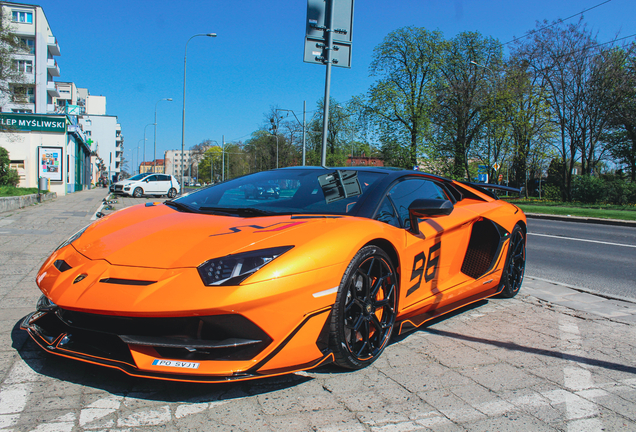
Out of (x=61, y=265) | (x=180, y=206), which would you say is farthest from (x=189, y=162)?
(x=61, y=265)

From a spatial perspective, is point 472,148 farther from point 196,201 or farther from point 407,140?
point 196,201

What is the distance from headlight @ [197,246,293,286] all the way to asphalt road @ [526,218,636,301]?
4.18 meters

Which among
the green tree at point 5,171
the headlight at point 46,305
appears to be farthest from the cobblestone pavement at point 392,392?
the green tree at point 5,171

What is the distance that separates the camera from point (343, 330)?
2.37 meters

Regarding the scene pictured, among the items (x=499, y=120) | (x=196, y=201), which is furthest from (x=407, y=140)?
(x=196, y=201)

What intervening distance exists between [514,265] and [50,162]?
2793 centimetres

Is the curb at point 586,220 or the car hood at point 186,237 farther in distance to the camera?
the curb at point 586,220

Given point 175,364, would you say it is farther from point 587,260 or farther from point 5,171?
point 5,171

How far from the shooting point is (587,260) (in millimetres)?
7059

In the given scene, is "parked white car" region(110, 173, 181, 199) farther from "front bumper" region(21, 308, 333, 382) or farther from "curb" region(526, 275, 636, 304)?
"front bumper" region(21, 308, 333, 382)

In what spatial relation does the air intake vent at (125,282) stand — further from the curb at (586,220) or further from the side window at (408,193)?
Answer: the curb at (586,220)

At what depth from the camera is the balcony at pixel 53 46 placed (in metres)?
53.2

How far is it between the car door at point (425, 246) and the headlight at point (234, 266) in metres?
0.98

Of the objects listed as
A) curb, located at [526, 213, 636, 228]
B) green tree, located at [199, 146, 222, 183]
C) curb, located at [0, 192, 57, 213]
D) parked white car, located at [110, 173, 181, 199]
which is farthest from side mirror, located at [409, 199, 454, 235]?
green tree, located at [199, 146, 222, 183]
